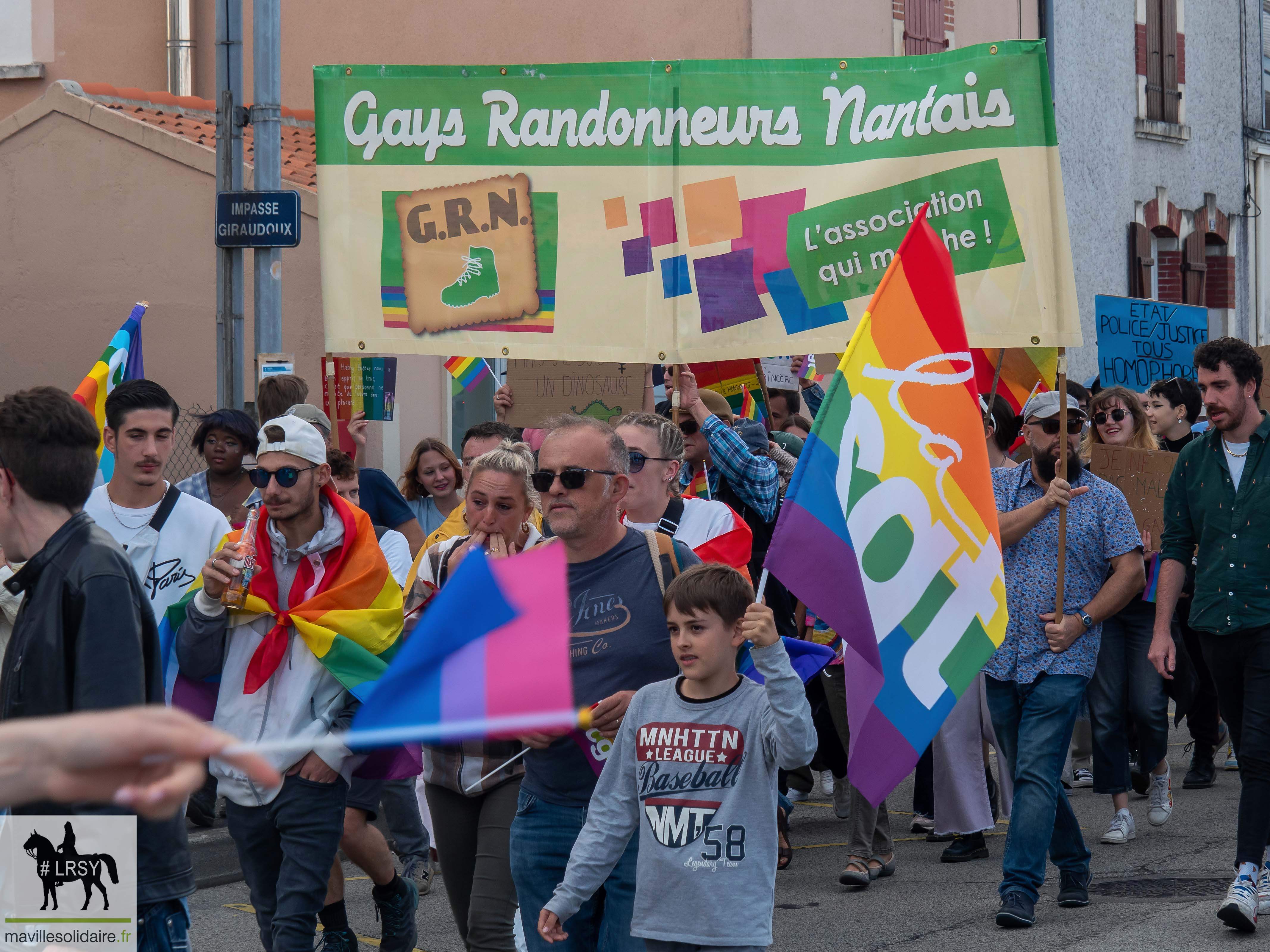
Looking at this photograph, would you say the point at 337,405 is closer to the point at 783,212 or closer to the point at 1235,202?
the point at 783,212

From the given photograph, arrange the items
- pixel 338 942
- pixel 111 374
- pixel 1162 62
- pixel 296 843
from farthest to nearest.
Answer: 1. pixel 1162 62
2. pixel 111 374
3. pixel 338 942
4. pixel 296 843

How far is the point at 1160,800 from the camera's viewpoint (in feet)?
26.2

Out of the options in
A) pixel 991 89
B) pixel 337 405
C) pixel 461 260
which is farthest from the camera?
pixel 337 405

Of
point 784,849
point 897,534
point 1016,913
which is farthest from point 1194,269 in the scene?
point 897,534

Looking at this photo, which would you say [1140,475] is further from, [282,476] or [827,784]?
[282,476]

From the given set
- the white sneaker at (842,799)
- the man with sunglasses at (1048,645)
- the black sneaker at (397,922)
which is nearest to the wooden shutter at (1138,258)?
the white sneaker at (842,799)

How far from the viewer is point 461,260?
23.2 feet

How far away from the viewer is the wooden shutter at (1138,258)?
21.5m

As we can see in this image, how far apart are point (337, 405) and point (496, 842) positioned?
555cm

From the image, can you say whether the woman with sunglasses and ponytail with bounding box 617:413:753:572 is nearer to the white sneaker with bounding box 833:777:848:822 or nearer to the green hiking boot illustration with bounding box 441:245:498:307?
the green hiking boot illustration with bounding box 441:245:498:307

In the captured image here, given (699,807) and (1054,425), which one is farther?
(1054,425)

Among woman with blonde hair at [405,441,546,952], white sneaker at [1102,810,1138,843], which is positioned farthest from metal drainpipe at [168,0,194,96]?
woman with blonde hair at [405,441,546,952]

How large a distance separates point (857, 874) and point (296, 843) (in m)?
2.84

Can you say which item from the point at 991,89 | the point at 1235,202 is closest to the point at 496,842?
the point at 991,89
